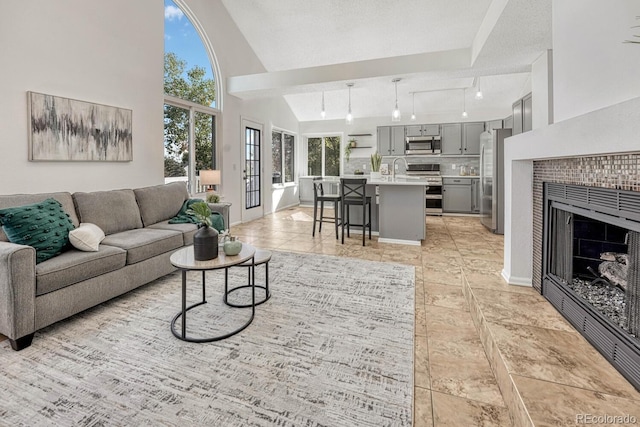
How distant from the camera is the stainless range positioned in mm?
7621

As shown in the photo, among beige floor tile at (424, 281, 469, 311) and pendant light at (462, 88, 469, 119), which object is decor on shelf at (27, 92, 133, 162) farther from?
pendant light at (462, 88, 469, 119)

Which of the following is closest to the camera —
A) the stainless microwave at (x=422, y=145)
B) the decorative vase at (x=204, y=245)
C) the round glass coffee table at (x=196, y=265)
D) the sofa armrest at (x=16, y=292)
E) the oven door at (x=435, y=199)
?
the sofa armrest at (x=16, y=292)

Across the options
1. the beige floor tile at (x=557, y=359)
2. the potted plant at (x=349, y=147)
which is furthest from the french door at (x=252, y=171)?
the beige floor tile at (x=557, y=359)

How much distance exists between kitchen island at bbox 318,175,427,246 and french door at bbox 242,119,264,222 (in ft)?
9.88

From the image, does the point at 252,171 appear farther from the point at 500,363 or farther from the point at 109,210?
the point at 500,363

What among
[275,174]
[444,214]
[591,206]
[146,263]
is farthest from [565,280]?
[275,174]

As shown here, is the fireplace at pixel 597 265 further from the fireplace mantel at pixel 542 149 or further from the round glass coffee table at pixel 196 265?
the round glass coffee table at pixel 196 265

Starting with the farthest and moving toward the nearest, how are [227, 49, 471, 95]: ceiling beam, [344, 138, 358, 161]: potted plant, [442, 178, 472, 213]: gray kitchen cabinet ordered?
[344, 138, 358, 161]: potted plant
[442, 178, 472, 213]: gray kitchen cabinet
[227, 49, 471, 95]: ceiling beam

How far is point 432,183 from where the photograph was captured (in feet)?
25.0

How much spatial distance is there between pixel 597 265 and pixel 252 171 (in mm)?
6151

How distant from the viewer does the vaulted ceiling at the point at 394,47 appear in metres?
3.62

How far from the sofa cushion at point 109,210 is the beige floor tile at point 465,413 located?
10.7 ft

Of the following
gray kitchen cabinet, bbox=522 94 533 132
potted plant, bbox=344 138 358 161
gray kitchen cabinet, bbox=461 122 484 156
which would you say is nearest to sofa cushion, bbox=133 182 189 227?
gray kitchen cabinet, bbox=522 94 533 132

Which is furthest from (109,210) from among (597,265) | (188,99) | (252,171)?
(597,265)
